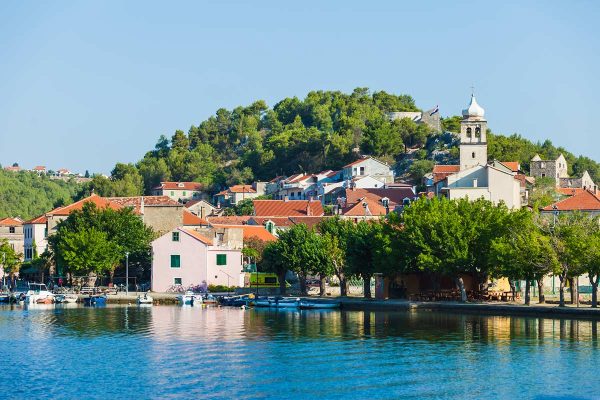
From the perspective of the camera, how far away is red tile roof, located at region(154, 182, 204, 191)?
18875 cm

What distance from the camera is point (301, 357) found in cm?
5272

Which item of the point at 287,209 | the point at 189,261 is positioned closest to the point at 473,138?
the point at 287,209

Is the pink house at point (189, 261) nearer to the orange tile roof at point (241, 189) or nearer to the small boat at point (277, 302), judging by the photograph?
the small boat at point (277, 302)

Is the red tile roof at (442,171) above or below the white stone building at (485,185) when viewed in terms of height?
above

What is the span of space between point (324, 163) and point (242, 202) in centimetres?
2377

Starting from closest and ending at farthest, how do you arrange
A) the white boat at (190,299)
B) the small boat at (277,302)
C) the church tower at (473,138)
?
the small boat at (277,302) < the white boat at (190,299) < the church tower at (473,138)

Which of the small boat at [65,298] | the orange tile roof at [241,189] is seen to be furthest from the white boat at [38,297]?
the orange tile roof at [241,189]

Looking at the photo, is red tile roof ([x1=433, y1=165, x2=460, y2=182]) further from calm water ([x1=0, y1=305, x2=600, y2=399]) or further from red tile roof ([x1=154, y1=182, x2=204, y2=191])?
red tile roof ([x1=154, y1=182, x2=204, y2=191])

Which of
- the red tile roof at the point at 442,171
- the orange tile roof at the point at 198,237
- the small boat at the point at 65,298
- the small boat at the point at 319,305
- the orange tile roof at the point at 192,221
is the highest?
the red tile roof at the point at 442,171

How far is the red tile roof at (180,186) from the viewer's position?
189 m

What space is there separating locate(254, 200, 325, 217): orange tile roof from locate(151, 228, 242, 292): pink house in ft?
104

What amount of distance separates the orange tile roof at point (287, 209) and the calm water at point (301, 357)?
188 feet

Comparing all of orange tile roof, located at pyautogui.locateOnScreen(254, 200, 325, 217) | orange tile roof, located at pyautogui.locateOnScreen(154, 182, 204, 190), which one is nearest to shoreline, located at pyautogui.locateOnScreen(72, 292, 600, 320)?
orange tile roof, located at pyautogui.locateOnScreen(254, 200, 325, 217)

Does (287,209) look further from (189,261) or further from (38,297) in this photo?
(38,297)
